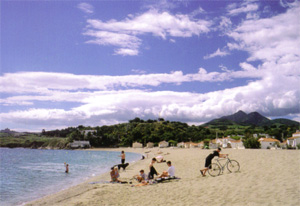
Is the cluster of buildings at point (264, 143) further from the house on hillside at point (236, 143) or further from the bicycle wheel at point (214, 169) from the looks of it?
the bicycle wheel at point (214, 169)

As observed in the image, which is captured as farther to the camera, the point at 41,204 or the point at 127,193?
the point at 41,204

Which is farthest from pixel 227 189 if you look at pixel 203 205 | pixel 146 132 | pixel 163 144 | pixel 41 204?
pixel 146 132

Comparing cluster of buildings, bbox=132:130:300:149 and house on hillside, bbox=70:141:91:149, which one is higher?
cluster of buildings, bbox=132:130:300:149

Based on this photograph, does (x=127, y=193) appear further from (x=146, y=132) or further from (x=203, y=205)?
(x=146, y=132)

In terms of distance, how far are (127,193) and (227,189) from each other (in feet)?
15.7

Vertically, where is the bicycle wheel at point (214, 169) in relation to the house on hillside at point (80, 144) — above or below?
above

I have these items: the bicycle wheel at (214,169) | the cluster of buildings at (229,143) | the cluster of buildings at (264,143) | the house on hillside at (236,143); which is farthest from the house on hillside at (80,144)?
the bicycle wheel at (214,169)

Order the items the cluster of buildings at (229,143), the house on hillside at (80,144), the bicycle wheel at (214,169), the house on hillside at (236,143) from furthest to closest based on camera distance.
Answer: the house on hillside at (80,144), the house on hillside at (236,143), the cluster of buildings at (229,143), the bicycle wheel at (214,169)

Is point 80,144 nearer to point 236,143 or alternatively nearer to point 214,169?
point 236,143

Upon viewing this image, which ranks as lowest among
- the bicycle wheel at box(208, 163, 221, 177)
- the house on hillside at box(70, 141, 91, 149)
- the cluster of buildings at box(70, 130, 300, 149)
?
the house on hillside at box(70, 141, 91, 149)

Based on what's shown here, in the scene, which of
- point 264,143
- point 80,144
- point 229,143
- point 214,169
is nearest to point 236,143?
point 229,143

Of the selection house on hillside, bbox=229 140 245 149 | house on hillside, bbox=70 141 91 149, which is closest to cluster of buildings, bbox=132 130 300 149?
house on hillside, bbox=229 140 245 149

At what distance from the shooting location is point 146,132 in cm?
13362

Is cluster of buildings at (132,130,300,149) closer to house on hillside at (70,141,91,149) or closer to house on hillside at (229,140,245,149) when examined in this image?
house on hillside at (229,140,245,149)
